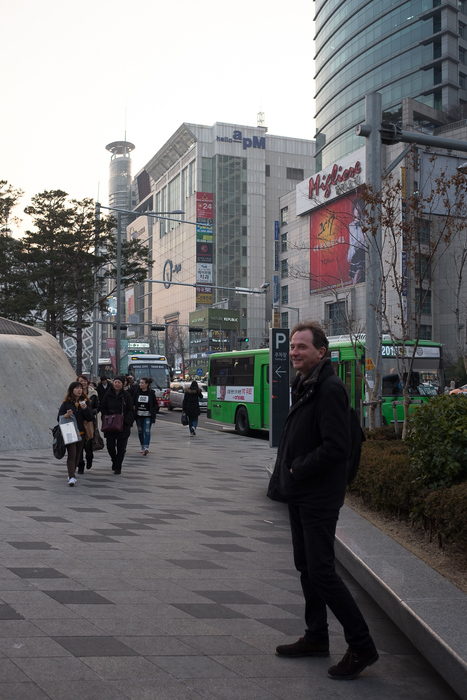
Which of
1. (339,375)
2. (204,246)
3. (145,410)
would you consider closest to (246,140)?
(204,246)

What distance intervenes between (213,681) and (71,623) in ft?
3.85

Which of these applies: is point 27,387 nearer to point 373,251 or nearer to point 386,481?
point 373,251

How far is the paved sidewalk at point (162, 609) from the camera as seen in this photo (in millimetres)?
3613

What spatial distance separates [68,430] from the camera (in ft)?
A: 35.9

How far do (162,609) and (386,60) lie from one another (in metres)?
70.5

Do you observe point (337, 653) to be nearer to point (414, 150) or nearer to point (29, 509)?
point (29, 509)

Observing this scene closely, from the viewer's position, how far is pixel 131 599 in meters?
5.00

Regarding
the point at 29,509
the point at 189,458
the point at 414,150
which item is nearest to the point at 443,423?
the point at 29,509

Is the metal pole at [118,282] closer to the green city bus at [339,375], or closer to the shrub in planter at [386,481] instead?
the green city bus at [339,375]

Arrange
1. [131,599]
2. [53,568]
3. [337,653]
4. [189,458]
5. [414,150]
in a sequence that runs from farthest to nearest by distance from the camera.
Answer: [189,458]
[414,150]
[53,568]
[131,599]
[337,653]

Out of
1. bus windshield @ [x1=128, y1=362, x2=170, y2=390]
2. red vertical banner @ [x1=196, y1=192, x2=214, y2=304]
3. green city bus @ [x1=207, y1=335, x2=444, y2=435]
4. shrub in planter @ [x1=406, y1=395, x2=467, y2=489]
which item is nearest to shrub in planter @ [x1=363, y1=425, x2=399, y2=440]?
green city bus @ [x1=207, y1=335, x2=444, y2=435]

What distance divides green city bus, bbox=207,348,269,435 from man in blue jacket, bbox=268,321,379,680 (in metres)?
18.7

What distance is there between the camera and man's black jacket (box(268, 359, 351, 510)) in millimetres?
3775

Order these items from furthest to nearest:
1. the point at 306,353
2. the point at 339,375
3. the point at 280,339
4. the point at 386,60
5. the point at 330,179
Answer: the point at 386,60
the point at 330,179
the point at 339,375
the point at 280,339
the point at 306,353
